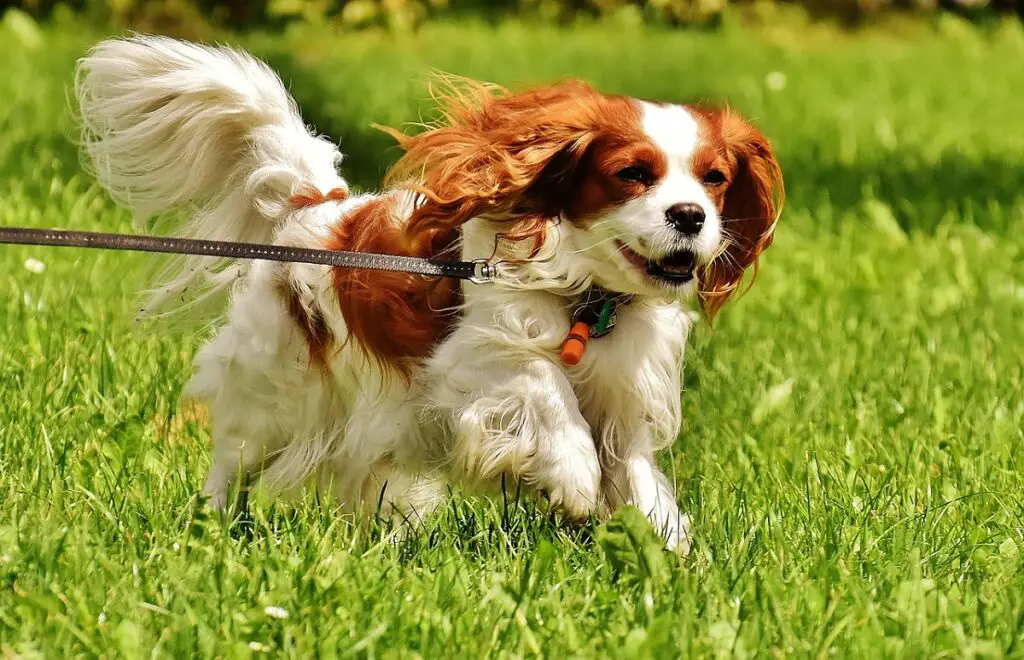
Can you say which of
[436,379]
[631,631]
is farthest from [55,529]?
[631,631]

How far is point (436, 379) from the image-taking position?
131 inches

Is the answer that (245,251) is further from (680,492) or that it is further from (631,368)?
(680,492)

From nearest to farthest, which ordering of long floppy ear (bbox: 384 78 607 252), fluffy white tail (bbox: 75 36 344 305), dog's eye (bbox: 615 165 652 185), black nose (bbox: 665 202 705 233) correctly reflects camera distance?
black nose (bbox: 665 202 705 233) < dog's eye (bbox: 615 165 652 185) < long floppy ear (bbox: 384 78 607 252) < fluffy white tail (bbox: 75 36 344 305)

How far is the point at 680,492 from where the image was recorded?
11.9 feet

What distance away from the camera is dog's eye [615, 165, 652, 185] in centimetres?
310

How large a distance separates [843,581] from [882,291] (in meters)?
3.13

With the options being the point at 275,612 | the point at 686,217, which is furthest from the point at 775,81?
the point at 275,612

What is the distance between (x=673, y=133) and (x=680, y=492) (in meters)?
0.95

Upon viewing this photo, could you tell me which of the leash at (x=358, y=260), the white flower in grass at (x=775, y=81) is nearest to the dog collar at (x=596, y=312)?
the leash at (x=358, y=260)

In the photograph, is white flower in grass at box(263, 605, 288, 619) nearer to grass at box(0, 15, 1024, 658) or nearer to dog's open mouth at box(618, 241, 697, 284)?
grass at box(0, 15, 1024, 658)

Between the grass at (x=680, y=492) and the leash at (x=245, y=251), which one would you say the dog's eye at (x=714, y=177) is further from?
the grass at (x=680, y=492)

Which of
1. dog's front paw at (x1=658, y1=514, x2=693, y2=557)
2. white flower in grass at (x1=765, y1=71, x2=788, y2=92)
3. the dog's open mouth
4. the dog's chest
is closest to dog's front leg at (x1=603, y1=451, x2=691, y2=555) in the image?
dog's front paw at (x1=658, y1=514, x2=693, y2=557)

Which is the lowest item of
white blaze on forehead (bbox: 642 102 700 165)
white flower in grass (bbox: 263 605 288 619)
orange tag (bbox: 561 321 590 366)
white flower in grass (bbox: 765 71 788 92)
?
white flower in grass (bbox: 765 71 788 92)

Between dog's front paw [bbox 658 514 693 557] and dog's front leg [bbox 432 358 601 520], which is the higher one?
dog's front leg [bbox 432 358 601 520]
